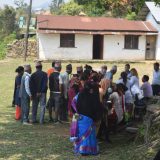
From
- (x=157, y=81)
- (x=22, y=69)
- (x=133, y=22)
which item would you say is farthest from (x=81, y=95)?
(x=133, y=22)

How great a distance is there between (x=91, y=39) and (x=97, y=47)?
5.50ft

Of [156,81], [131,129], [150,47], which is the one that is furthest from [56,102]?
[150,47]

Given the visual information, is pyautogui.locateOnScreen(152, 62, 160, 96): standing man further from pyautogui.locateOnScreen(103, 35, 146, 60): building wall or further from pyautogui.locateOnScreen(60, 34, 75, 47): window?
pyautogui.locateOnScreen(103, 35, 146, 60): building wall

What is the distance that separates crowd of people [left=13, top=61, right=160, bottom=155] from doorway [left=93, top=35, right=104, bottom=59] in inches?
879

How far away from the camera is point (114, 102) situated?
1074cm

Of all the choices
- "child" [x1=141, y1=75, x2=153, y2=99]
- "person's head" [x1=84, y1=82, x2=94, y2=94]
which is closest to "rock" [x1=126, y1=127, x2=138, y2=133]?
"person's head" [x1=84, y1=82, x2=94, y2=94]

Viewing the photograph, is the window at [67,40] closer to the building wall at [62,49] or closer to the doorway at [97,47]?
the building wall at [62,49]

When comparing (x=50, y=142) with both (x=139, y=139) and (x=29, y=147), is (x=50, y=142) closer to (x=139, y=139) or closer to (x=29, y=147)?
(x=29, y=147)

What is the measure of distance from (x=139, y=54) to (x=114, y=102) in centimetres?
2733

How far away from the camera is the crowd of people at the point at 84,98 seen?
934cm

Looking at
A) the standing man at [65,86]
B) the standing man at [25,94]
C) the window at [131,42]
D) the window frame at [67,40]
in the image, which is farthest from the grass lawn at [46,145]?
the window at [131,42]

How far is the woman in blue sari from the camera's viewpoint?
9.29m

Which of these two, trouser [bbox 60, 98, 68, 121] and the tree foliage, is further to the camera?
the tree foliage

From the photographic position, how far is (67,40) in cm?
3691
